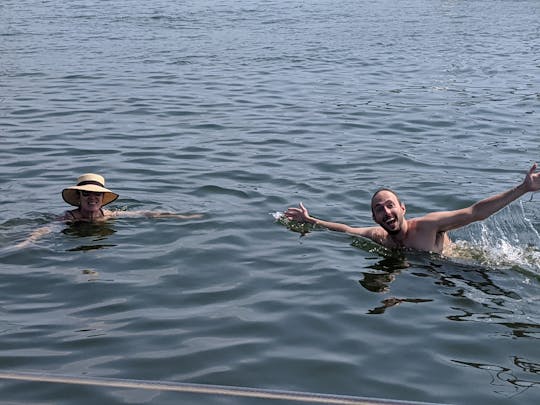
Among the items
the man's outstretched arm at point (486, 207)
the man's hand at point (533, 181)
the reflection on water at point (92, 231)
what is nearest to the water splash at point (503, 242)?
the man's outstretched arm at point (486, 207)

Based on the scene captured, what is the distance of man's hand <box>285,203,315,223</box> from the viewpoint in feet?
31.2

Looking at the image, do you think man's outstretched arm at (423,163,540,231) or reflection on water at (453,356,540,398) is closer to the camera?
reflection on water at (453,356,540,398)

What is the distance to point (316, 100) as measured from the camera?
691 inches

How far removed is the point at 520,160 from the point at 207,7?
2435 cm

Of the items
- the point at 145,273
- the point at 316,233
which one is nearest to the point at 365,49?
the point at 316,233

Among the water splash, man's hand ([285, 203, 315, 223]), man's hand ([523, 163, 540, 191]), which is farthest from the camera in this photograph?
man's hand ([285, 203, 315, 223])

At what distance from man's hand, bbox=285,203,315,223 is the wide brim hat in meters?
1.93

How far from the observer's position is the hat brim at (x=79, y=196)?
31.3 feet

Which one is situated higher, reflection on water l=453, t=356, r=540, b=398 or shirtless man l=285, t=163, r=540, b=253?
shirtless man l=285, t=163, r=540, b=253

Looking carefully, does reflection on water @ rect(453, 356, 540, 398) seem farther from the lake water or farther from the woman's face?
the woman's face

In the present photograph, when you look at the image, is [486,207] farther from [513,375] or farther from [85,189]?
[85,189]

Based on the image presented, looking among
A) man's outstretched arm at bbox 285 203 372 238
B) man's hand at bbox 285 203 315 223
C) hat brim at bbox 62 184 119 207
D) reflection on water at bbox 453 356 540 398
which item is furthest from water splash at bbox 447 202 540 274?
hat brim at bbox 62 184 119 207

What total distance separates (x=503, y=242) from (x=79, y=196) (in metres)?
4.54

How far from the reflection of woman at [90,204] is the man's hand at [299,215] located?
1.07 meters
